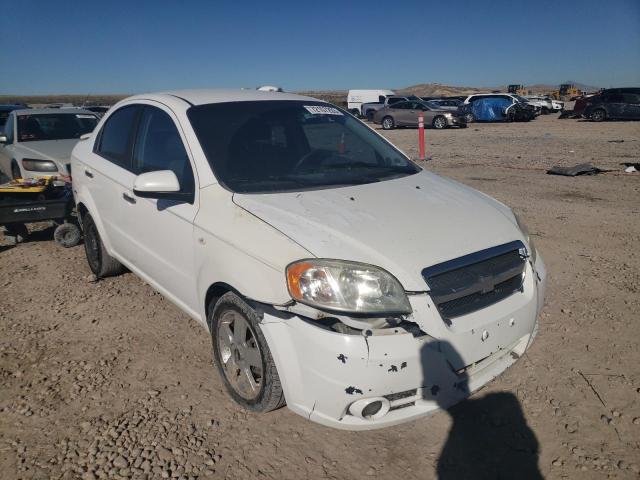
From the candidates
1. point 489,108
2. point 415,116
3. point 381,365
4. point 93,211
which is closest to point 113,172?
point 93,211

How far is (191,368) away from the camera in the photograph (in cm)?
327

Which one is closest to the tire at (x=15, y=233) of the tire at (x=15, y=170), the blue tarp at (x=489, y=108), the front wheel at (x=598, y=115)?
the tire at (x=15, y=170)

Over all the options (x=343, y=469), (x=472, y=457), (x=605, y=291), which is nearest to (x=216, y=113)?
(x=343, y=469)

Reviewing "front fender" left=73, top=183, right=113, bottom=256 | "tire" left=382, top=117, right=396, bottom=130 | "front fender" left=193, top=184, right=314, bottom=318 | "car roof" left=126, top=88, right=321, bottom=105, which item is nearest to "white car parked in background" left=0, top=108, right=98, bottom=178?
"front fender" left=73, top=183, right=113, bottom=256

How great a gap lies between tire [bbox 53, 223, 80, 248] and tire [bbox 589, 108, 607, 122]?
84.7 ft

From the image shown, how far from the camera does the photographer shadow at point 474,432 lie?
225 cm

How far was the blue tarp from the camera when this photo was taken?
89.4 feet

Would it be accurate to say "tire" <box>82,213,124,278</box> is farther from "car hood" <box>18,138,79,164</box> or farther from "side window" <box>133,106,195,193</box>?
"car hood" <box>18,138,79,164</box>

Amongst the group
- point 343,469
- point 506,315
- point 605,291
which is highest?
point 506,315

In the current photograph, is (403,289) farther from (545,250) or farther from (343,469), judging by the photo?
(545,250)

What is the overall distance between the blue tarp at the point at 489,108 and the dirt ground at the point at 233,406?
2450cm

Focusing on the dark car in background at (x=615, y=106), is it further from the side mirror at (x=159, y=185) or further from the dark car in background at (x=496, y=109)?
the side mirror at (x=159, y=185)

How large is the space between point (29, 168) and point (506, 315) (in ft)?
24.0

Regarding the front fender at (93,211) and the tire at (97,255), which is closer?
the front fender at (93,211)
